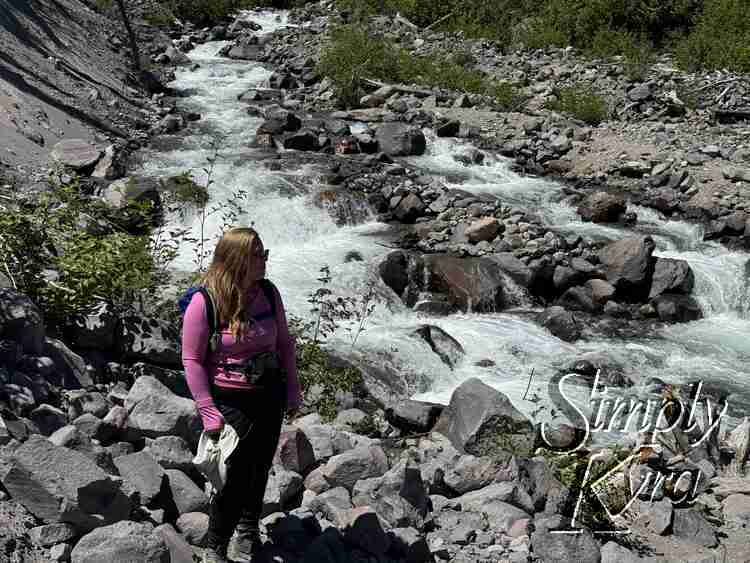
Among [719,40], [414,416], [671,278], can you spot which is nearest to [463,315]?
[671,278]

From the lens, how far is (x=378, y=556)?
4.23 meters

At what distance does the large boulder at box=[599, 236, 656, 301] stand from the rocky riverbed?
0.04 m

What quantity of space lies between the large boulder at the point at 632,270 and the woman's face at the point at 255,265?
372 inches

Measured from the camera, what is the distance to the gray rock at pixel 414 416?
7457 mm

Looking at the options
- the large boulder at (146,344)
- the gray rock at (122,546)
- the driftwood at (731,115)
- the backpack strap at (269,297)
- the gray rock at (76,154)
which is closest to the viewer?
the gray rock at (122,546)

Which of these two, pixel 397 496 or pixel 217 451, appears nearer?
pixel 217 451

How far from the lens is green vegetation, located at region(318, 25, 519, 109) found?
20936 mm

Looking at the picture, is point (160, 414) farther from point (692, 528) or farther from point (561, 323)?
point (561, 323)

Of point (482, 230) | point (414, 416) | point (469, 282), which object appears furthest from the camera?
point (482, 230)

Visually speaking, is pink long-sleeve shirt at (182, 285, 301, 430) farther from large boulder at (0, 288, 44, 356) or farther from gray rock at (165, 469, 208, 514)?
large boulder at (0, 288, 44, 356)

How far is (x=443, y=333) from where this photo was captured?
1013cm

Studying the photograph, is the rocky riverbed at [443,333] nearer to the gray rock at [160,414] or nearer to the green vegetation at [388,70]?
the gray rock at [160,414]

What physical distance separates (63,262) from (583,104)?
16.6 meters

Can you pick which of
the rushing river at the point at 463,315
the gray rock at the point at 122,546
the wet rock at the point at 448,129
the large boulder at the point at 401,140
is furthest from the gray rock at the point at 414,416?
the wet rock at the point at 448,129
